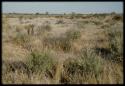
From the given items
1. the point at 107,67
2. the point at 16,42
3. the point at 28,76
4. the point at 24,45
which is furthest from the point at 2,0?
the point at 16,42

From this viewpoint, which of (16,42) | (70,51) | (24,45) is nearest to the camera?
(70,51)

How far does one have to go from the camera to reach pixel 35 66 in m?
5.89

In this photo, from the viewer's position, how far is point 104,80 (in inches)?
192

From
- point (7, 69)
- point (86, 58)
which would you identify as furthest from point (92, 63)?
point (7, 69)

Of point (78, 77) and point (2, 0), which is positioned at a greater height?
point (2, 0)

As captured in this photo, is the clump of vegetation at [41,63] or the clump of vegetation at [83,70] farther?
the clump of vegetation at [41,63]

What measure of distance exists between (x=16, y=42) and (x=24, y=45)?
844 mm

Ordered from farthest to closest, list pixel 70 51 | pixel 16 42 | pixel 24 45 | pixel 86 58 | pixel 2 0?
1. pixel 16 42
2. pixel 24 45
3. pixel 70 51
4. pixel 86 58
5. pixel 2 0

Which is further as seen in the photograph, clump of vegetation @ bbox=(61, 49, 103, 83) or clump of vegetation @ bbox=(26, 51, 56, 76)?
clump of vegetation @ bbox=(26, 51, 56, 76)

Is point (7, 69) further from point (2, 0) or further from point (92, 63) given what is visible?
point (2, 0)

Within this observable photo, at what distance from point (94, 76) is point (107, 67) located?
0.93 metres

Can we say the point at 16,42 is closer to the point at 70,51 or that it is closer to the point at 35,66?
the point at 70,51

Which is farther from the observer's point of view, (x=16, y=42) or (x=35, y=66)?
(x=16, y=42)

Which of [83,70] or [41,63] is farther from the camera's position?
[41,63]
